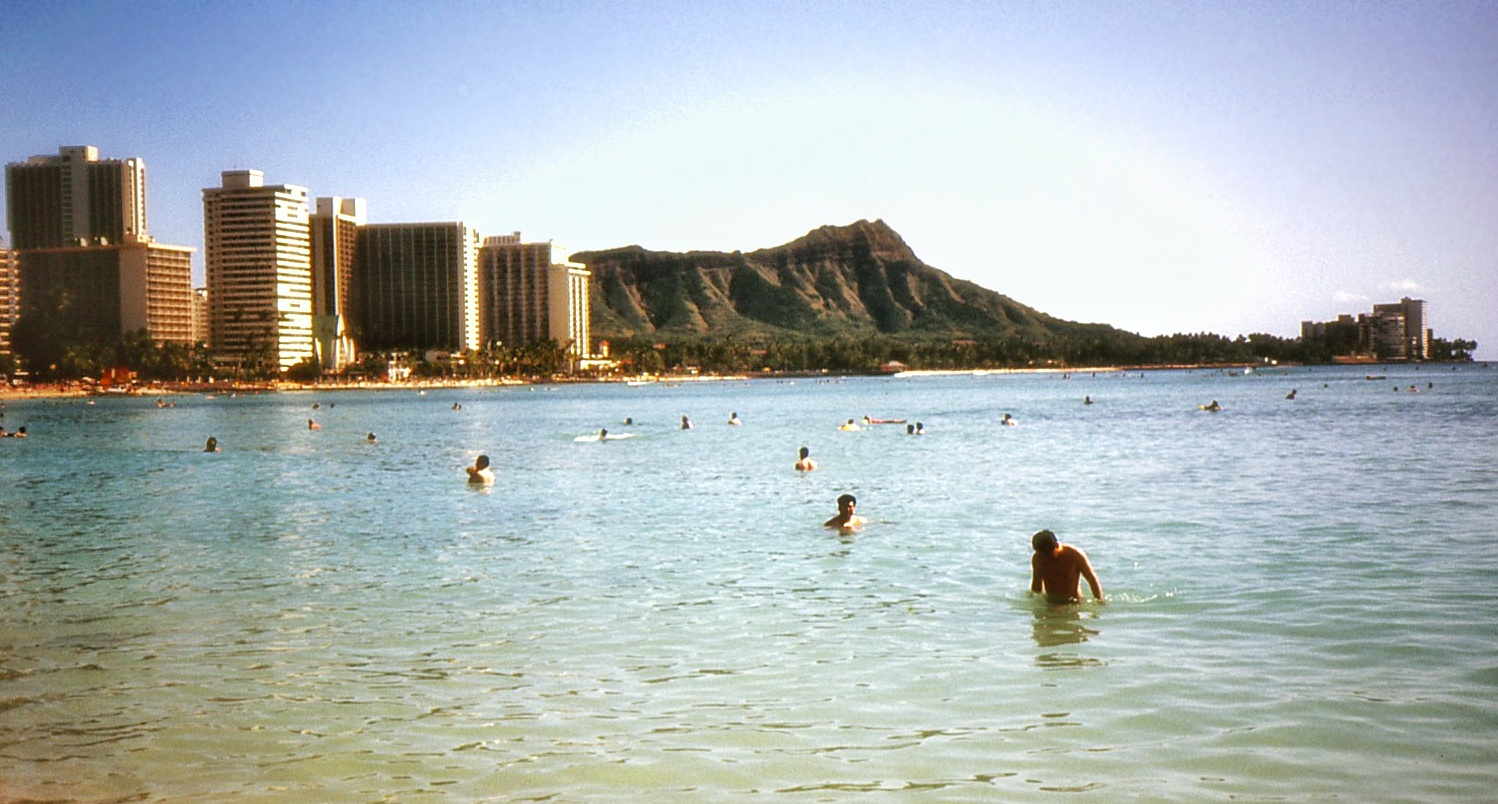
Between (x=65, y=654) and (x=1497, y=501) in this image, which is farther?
(x=1497, y=501)

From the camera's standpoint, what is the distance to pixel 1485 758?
8.33m

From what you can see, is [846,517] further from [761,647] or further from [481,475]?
[481,475]

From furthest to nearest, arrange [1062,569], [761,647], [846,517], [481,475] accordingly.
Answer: [481,475] < [846,517] < [1062,569] < [761,647]

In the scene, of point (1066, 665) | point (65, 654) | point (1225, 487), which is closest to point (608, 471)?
point (1225, 487)

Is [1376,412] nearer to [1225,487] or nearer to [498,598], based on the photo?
[1225,487]

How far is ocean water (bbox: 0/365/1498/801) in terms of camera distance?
862 cm

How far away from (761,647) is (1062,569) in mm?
3810

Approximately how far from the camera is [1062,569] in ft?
45.4

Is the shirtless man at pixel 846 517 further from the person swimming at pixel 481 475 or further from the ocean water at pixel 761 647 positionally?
the person swimming at pixel 481 475

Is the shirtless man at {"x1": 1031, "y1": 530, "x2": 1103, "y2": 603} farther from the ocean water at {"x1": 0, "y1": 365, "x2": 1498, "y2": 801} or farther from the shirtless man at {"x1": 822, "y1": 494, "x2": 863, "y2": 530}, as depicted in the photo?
the shirtless man at {"x1": 822, "y1": 494, "x2": 863, "y2": 530}

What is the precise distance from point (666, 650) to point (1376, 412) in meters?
68.0

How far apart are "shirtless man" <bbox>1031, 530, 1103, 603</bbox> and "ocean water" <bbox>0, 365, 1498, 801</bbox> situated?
343 mm

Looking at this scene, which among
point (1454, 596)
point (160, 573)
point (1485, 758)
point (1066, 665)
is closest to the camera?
point (1485, 758)

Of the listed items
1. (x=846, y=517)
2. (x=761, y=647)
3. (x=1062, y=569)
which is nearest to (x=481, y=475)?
(x=846, y=517)
